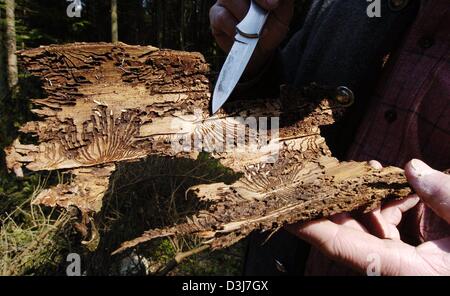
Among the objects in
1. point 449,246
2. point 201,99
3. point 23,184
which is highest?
point 201,99

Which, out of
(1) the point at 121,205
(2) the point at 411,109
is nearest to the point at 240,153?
(2) the point at 411,109

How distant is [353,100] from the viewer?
4.04 ft

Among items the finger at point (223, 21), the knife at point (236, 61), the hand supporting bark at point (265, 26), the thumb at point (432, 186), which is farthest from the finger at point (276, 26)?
the thumb at point (432, 186)

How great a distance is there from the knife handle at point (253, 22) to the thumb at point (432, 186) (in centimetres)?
59

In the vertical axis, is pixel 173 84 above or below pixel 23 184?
above

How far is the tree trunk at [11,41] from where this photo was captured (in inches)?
140

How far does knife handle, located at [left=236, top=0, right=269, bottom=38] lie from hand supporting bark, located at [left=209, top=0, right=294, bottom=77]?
9 cm

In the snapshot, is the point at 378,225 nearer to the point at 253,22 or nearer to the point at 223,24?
the point at 253,22

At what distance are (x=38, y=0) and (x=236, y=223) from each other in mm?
6067

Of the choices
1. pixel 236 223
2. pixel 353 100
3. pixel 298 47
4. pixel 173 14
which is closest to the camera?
pixel 236 223

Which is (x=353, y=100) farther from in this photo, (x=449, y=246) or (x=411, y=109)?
(x=449, y=246)

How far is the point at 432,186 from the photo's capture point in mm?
966

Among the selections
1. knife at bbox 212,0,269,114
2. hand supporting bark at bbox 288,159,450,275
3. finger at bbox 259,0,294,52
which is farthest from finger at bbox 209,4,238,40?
hand supporting bark at bbox 288,159,450,275

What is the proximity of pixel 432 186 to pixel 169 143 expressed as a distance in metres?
0.73
